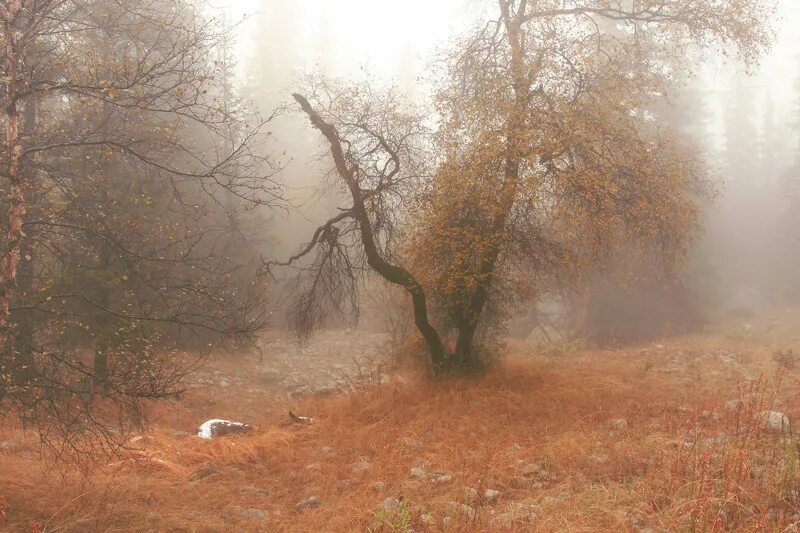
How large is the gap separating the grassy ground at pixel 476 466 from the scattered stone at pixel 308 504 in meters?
0.02

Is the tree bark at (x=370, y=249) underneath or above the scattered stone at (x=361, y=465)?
above

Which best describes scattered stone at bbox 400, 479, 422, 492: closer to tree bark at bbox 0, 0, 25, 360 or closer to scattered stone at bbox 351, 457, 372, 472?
scattered stone at bbox 351, 457, 372, 472

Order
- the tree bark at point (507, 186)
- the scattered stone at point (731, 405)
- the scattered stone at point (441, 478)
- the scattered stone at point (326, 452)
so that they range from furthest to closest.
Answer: the tree bark at point (507, 186) < the scattered stone at point (326, 452) < the scattered stone at point (731, 405) < the scattered stone at point (441, 478)

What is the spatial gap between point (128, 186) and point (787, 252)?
39.5m

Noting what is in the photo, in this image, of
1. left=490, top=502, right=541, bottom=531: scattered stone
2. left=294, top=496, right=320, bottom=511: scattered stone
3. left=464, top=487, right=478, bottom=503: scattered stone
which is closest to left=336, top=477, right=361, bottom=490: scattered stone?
left=294, top=496, right=320, bottom=511: scattered stone

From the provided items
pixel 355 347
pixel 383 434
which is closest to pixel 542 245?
pixel 383 434

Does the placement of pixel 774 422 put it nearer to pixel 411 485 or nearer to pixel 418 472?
pixel 418 472

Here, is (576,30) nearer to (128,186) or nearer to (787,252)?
(128,186)

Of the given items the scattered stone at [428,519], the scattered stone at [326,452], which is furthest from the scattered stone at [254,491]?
the scattered stone at [428,519]

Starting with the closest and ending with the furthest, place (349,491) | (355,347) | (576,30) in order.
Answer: (349,491) → (576,30) → (355,347)

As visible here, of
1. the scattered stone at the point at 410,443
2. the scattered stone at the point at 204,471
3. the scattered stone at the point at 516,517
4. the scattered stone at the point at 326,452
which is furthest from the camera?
the scattered stone at the point at 326,452

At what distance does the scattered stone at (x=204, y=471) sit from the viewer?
7641 mm

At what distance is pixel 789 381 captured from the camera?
35.1 ft

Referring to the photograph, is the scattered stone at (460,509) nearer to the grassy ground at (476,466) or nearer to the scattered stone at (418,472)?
the grassy ground at (476,466)
